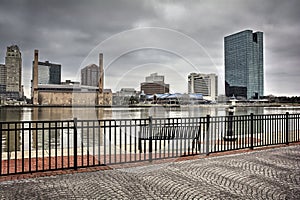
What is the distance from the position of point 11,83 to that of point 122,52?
12306 centimetres

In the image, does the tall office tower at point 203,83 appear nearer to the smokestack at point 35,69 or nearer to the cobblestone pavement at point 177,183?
the cobblestone pavement at point 177,183

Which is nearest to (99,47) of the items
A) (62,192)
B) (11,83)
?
(62,192)

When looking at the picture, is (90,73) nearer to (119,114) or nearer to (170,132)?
(170,132)

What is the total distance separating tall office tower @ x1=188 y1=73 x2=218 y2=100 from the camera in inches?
423

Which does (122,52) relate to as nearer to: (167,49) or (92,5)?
(167,49)

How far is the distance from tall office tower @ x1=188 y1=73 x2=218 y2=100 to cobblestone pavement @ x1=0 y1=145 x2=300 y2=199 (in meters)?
4.36

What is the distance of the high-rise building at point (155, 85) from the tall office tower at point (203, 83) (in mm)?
1060

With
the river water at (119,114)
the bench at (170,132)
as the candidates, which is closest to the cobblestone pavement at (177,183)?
the bench at (170,132)

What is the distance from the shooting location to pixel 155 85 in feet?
37.5

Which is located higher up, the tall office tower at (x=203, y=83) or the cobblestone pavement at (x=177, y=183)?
the tall office tower at (x=203, y=83)

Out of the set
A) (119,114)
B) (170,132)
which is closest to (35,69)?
(119,114)

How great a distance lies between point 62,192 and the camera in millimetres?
4770

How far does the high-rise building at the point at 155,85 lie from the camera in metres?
10.8

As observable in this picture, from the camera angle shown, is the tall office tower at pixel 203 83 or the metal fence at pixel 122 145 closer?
the metal fence at pixel 122 145
